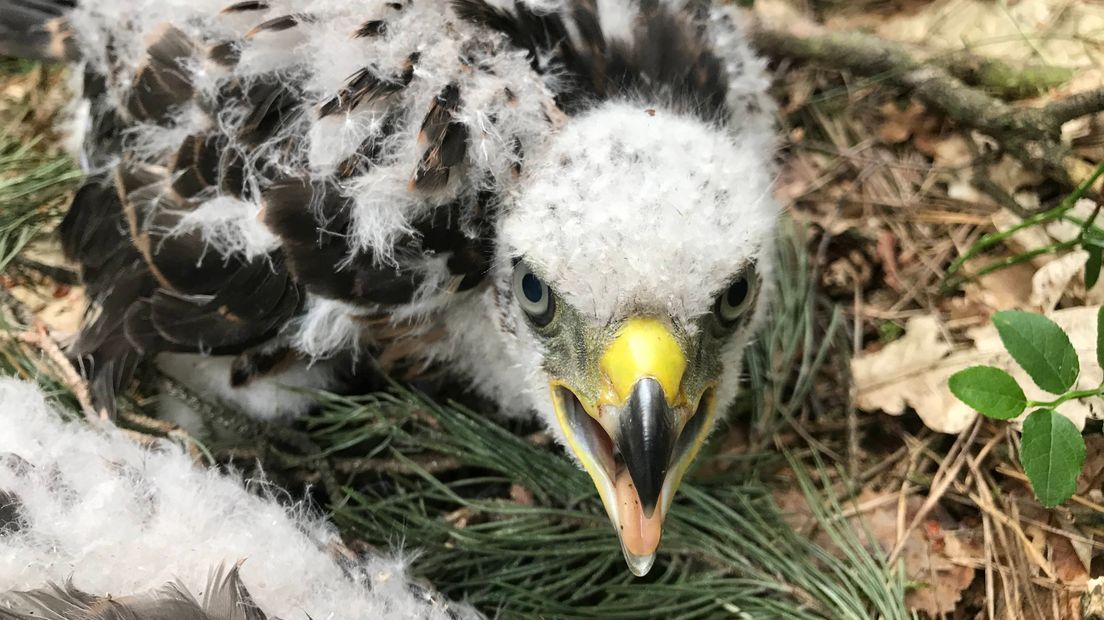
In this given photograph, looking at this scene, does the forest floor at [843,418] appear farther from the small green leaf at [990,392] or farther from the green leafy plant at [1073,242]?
the small green leaf at [990,392]

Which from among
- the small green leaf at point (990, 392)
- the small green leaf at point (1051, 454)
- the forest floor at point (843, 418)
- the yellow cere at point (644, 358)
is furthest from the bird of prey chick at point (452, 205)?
the small green leaf at point (1051, 454)

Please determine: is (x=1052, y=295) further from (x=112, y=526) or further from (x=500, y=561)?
(x=112, y=526)

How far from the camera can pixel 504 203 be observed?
1406 mm

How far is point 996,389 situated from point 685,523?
630mm

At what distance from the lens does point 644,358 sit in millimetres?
1216

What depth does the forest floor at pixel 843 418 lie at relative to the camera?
1516 millimetres

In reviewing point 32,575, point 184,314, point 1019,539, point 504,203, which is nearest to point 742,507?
point 1019,539

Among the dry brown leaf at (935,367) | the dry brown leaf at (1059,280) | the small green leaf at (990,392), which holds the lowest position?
the dry brown leaf at (935,367)

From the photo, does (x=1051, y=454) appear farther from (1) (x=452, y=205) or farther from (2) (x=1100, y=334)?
(1) (x=452, y=205)

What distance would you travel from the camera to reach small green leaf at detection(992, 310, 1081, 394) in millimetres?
1264

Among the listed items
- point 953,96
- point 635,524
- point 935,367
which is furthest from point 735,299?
point 953,96

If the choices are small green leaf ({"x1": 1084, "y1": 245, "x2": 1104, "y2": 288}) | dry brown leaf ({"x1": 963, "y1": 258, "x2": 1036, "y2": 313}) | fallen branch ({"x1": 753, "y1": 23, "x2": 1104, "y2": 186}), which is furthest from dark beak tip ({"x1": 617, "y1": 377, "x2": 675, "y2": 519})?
fallen branch ({"x1": 753, "y1": 23, "x2": 1104, "y2": 186})

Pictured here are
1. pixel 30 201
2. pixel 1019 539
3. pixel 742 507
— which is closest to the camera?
pixel 1019 539

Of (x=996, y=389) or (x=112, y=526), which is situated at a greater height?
(x=996, y=389)
